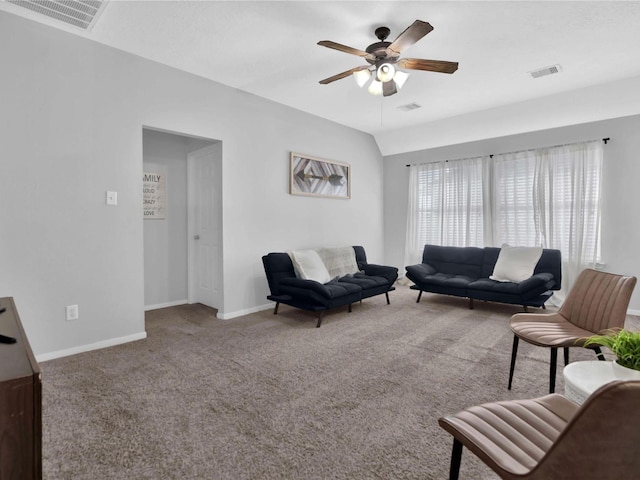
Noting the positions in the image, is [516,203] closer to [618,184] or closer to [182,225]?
[618,184]

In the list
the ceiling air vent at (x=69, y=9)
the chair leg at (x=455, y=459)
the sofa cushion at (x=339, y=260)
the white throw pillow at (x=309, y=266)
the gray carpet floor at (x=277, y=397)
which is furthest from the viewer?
the sofa cushion at (x=339, y=260)

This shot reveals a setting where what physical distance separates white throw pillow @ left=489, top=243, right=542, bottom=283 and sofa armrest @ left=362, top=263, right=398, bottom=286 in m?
1.32

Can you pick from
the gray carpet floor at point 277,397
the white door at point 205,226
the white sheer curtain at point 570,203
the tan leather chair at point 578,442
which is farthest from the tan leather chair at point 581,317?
the white door at point 205,226

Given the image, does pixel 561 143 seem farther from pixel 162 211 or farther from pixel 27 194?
pixel 27 194

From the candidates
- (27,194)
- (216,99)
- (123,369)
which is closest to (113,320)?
(123,369)

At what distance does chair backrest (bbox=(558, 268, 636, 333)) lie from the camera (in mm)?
2113

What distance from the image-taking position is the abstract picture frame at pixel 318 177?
16.2 feet

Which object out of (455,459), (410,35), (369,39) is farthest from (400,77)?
(455,459)

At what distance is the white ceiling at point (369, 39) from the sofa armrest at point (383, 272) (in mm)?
2335

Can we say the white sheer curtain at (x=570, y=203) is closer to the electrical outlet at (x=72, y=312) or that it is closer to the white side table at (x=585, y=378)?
the white side table at (x=585, y=378)

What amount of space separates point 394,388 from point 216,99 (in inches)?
141

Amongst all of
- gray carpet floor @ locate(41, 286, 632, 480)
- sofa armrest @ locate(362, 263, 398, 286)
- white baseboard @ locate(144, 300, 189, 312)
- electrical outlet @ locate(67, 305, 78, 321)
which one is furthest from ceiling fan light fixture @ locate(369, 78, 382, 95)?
white baseboard @ locate(144, 300, 189, 312)

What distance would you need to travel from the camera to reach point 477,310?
4.52m

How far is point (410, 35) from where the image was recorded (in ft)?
8.04
